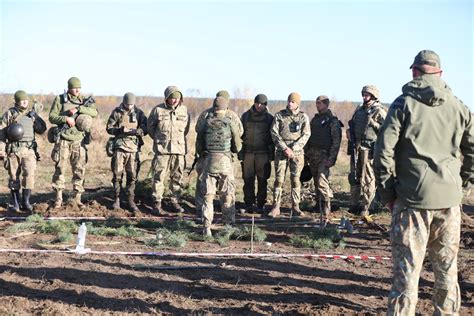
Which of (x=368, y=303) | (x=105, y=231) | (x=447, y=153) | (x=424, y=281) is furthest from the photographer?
(x=105, y=231)

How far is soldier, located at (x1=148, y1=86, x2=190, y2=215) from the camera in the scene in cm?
1244

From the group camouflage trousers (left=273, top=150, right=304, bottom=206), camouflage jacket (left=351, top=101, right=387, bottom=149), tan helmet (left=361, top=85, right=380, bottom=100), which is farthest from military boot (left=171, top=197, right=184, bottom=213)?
tan helmet (left=361, top=85, right=380, bottom=100)

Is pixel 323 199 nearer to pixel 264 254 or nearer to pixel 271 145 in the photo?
pixel 271 145

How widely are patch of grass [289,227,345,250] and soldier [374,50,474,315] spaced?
4.14 metres

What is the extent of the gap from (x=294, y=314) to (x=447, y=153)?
231cm

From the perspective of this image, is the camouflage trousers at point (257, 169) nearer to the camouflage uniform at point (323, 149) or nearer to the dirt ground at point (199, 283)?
the camouflage uniform at point (323, 149)

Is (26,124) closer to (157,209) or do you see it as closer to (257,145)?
(157,209)

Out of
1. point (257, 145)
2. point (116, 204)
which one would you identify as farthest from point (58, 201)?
point (257, 145)

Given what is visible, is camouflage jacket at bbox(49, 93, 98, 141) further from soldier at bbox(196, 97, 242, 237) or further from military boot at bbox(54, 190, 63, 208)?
soldier at bbox(196, 97, 242, 237)

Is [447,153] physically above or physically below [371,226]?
above

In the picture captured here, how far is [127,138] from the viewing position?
1267cm

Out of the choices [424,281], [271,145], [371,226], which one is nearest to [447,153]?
[424,281]

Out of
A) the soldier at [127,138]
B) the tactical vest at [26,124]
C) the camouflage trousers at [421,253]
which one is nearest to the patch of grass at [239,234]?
the soldier at [127,138]

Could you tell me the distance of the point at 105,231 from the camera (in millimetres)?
10469
